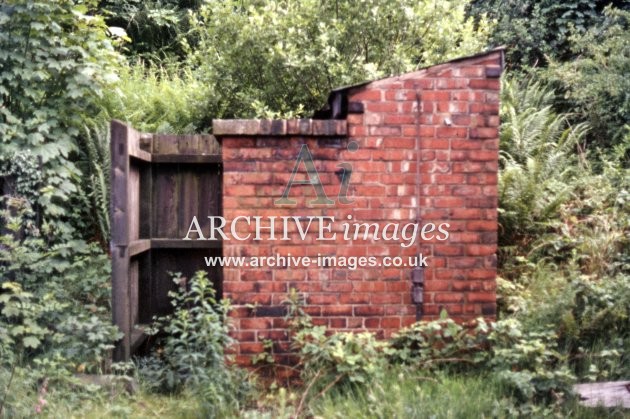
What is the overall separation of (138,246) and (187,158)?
2.98 feet

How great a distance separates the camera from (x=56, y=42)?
575 cm

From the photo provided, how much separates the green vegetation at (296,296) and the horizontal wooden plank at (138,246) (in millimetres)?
577

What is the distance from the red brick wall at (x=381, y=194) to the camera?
446 cm

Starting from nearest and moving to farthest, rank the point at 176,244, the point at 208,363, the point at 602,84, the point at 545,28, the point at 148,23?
the point at 208,363
the point at 176,244
the point at 602,84
the point at 545,28
the point at 148,23

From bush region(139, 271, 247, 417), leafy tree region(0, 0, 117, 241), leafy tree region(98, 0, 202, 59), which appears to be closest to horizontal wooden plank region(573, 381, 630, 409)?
bush region(139, 271, 247, 417)

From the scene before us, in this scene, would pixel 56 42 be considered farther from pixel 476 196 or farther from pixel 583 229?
pixel 583 229

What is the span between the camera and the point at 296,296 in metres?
4.38

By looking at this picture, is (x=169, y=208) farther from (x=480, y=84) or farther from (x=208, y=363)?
(x=480, y=84)

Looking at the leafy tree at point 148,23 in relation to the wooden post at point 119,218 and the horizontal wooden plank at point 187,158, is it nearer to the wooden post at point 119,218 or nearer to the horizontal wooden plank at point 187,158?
the horizontal wooden plank at point 187,158

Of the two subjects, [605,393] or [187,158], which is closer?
[605,393]

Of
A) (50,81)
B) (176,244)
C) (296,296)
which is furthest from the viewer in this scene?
(50,81)

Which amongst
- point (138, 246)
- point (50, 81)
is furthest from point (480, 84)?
point (50, 81)

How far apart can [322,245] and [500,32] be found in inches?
253

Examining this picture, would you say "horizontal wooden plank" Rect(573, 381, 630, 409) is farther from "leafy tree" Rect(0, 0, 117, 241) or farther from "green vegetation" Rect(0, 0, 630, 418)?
"leafy tree" Rect(0, 0, 117, 241)
